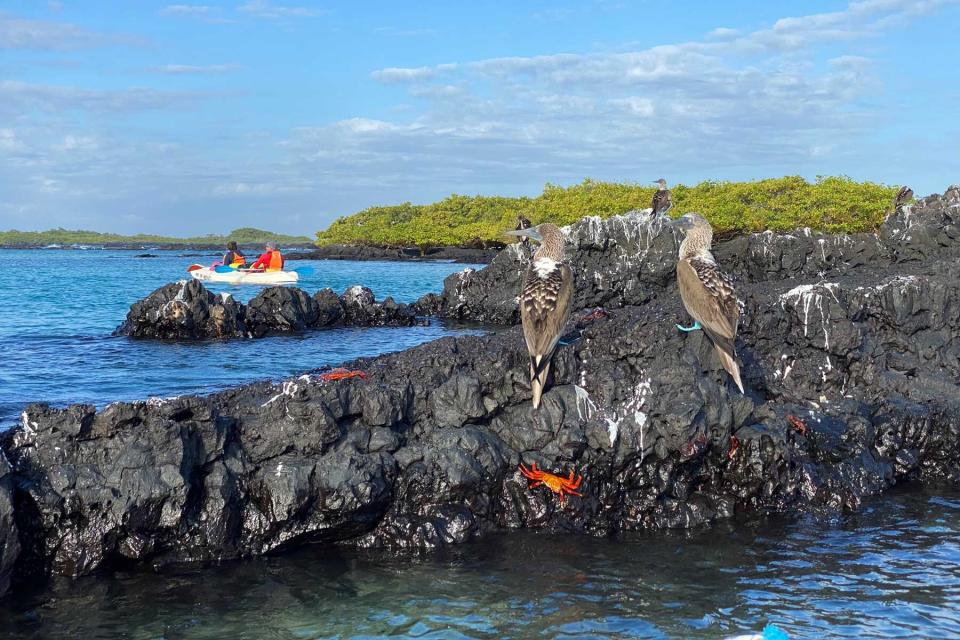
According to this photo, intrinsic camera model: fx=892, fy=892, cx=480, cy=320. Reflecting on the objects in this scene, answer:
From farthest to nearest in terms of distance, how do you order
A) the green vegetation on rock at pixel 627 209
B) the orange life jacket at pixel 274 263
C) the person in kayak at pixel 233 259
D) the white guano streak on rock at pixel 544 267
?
the green vegetation on rock at pixel 627 209, the person in kayak at pixel 233 259, the orange life jacket at pixel 274 263, the white guano streak on rock at pixel 544 267

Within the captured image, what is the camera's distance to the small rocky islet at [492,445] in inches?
276

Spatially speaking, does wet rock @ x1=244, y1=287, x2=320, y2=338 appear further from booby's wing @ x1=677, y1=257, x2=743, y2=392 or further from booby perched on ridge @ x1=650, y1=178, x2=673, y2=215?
booby's wing @ x1=677, y1=257, x2=743, y2=392

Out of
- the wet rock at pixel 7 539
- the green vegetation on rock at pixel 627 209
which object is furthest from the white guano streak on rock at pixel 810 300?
the green vegetation on rock at pixel 627 209

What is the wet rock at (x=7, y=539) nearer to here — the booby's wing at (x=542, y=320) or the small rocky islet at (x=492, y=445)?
the small rocky islet at (x=492, y=445)

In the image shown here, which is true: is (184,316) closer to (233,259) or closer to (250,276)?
(250,276)

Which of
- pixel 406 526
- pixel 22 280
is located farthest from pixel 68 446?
pixel 22 280

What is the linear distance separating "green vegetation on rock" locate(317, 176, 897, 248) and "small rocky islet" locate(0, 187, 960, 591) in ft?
93.2

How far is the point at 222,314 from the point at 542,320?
1505 centimetres

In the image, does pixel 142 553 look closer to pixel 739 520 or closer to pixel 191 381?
pixel 739 520

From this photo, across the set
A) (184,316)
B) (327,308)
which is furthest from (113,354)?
(327,308)

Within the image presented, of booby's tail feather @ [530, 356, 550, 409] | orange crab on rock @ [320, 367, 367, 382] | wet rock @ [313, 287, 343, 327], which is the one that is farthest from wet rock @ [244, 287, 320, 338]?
booby's tail feather @ [530, 356, 550, 409]

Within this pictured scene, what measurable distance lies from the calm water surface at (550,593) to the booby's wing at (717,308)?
67.7 inches

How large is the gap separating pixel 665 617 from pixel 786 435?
3178 mm

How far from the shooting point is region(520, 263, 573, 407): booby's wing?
8.19 m
